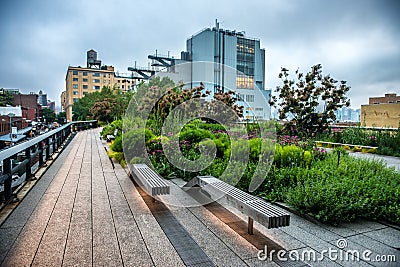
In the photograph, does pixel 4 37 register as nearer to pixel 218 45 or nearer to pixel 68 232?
pixel 68 232

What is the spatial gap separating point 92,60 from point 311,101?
83.6 metres

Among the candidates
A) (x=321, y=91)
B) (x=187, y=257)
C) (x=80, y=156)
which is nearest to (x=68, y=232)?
(x=187, y=257)

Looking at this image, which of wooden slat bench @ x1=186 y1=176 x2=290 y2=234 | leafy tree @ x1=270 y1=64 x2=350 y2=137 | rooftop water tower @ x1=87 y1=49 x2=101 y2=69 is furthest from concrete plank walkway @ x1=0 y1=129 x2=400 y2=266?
rooftop water tower @ x1=87 y1=49 x2=101 y2=69

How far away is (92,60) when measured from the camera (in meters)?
83.2

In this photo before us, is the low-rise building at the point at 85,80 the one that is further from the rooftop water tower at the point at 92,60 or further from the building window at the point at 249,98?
the building window at the point at 249,98

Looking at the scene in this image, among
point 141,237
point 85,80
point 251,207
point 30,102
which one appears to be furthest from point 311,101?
point 85,80

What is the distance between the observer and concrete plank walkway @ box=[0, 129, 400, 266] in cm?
231

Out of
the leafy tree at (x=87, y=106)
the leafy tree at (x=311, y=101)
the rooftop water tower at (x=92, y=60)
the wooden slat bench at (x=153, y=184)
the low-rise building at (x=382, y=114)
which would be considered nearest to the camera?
the wooden slat bench at (x=153, y=184)

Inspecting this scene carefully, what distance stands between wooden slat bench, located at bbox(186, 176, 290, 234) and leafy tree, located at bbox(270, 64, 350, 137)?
24.1ft

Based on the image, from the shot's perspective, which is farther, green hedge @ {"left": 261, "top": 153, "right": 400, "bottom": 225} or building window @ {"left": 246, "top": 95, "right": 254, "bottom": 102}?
building window @ {"left": 246, "top": 95, "right": 254, "bottom": 102}

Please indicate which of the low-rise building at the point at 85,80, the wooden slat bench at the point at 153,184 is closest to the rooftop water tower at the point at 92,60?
the low-rise building at the point at 85,80

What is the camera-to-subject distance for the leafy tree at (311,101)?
9922 millimetres

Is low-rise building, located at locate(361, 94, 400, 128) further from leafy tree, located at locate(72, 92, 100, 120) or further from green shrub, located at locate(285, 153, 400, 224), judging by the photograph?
leafy tree, located at locate(72, 92, 100, 120)

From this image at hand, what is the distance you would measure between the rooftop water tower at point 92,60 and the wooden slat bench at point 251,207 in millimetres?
87138
